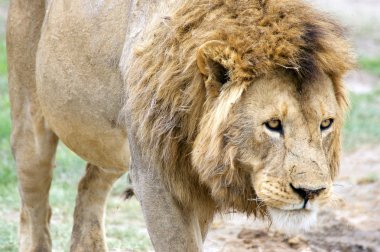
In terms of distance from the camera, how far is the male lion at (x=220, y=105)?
358 cm

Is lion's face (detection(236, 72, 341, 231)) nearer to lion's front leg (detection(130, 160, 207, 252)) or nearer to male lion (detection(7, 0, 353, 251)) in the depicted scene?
male lion (detection(7, 0, 353, 251))

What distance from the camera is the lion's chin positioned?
11.8ft

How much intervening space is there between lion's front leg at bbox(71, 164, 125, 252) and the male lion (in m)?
1.24

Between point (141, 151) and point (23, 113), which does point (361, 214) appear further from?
point (141, 151)

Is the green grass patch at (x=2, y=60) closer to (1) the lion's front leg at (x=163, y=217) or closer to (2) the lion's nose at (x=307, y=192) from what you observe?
(1) the lion's front leg at (x=163, y=217)

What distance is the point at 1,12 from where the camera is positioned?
1500cm

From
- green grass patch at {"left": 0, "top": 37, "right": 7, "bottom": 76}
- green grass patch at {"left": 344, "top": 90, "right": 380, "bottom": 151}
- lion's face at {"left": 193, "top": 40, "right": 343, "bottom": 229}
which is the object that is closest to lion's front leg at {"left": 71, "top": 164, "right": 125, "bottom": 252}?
lion's face at {"left": 193, "top": 40, "right": 343, "bottom": 229}

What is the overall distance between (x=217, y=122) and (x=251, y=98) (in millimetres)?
153

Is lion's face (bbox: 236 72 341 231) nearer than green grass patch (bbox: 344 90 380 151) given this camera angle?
Yes

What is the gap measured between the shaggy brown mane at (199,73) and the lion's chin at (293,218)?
15 centimetres

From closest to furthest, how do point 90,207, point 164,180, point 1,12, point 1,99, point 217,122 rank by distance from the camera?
1. point 217,122
2. point 164,180
3. point 90,207
4. point 1,99
5. point 1,12

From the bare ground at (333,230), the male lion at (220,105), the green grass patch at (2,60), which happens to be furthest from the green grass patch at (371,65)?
the male lion at (220,105)

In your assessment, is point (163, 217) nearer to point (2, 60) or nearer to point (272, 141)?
point (272, 141)

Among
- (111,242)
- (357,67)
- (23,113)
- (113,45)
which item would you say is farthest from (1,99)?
(357,67)
